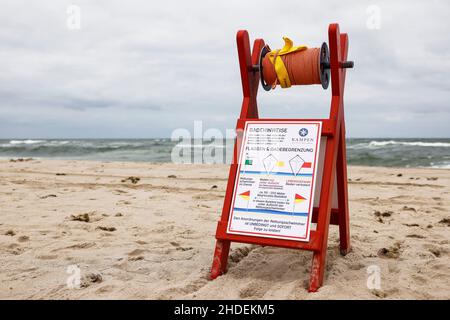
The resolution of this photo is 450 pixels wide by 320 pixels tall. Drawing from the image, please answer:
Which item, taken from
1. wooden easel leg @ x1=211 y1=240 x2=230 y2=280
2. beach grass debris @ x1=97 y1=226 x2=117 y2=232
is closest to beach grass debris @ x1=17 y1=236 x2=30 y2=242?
beach grass debris @ x1=97 y1=226 x2=117 y2=232

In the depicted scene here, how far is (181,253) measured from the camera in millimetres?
3537

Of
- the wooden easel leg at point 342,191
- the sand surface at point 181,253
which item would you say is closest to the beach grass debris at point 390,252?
the sand surface at point 181,253

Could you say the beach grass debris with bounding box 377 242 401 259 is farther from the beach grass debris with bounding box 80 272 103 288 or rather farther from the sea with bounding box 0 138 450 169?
the sea with bounding box 0 138 450 169

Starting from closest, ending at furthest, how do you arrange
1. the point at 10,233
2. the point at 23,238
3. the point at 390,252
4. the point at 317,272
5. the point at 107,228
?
the point at 317,272 → the point at 390,252 → the point at 23,238 → the point at 10,233 → the point at 107,228

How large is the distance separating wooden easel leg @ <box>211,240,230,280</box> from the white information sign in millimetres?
145


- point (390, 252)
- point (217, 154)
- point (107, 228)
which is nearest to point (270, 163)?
point (390, 252)

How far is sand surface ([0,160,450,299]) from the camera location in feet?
8.79

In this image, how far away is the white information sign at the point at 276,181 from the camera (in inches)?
112

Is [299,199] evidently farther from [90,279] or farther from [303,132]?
[90,279]

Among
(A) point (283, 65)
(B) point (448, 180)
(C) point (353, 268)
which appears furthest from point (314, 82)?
(B) point (448, 180)

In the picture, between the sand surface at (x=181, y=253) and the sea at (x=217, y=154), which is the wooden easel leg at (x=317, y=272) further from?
the sea at (x=217, y=154)

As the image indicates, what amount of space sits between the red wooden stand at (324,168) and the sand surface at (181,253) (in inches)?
7.4

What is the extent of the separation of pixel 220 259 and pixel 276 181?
0.73m

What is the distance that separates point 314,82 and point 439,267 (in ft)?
5.76
